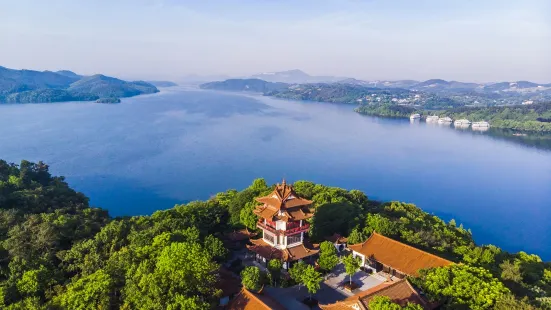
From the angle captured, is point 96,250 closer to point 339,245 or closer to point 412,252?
point 339,245

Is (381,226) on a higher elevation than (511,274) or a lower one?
higher

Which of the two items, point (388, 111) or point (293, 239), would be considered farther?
point (388, 111)

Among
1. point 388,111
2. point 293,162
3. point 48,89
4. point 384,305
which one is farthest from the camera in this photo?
point 48,89

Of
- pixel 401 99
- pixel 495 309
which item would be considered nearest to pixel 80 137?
pixel 495 309

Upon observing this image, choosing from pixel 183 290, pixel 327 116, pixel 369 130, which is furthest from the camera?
pixel 327 116

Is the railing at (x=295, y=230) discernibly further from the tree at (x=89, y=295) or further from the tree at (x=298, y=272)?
the tree at (x=89, y=295)

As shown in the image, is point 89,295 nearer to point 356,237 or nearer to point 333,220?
point 356,237

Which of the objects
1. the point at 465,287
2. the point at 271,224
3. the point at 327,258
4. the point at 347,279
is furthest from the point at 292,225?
the point at 465,287

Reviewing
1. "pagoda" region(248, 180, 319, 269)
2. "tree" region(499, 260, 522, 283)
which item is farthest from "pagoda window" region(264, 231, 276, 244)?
"tree" region(499, 260, 522, 283)
